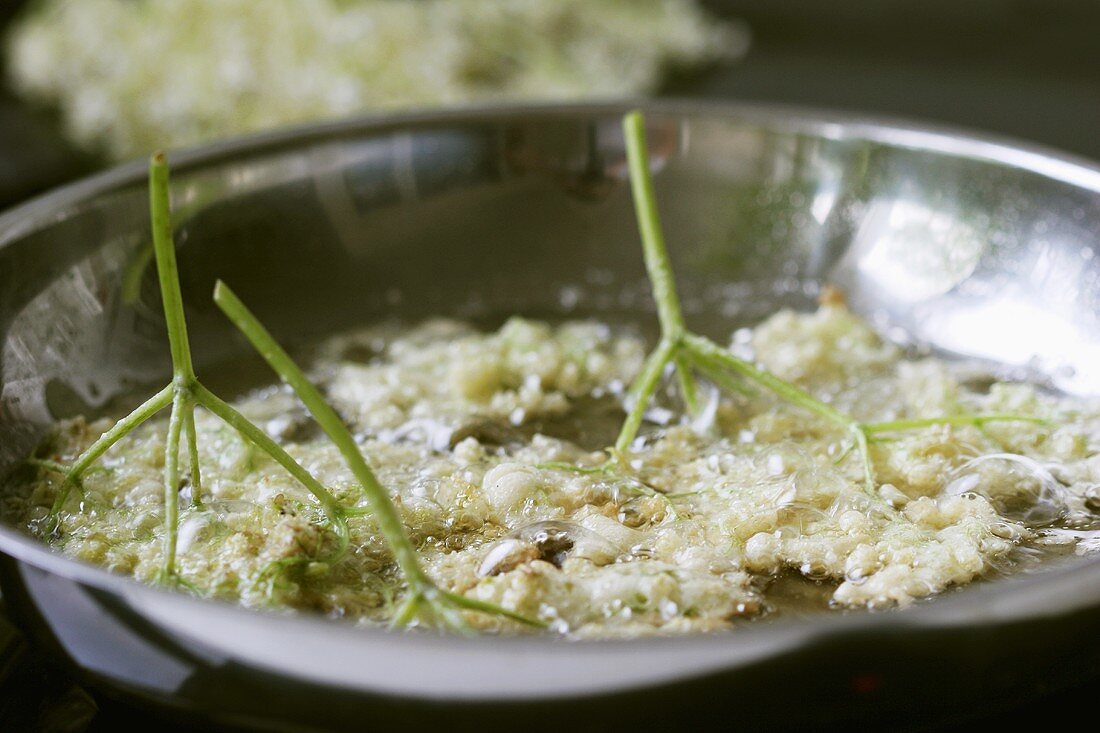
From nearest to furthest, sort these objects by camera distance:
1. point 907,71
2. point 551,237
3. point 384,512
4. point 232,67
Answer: point 384,512, point 551,237, point 232,67, point 907,71

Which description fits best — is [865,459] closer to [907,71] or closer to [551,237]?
[551,237]

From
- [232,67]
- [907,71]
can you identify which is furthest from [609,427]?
[907,71]

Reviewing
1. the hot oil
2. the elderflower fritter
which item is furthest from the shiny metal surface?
the elderflower fritter

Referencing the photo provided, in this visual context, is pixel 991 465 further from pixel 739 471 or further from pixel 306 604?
pixel 306 604

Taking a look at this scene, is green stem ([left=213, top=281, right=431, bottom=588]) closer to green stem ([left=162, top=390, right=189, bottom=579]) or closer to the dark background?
green stem ([left=162, top=390, right=189, bottom=579])

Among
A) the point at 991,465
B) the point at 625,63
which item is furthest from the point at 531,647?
the point at 625,63

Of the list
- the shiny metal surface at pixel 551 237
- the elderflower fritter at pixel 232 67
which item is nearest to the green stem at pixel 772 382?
the shiny metal surface at pixel 551 237

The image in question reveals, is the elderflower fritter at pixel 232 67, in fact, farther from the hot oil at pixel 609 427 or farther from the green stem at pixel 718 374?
the green stem at pixel 718 374

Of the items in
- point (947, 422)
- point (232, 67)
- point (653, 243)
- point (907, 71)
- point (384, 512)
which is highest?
point (907, 71)
